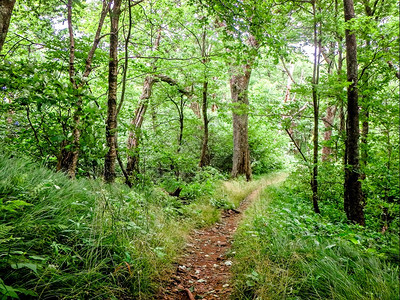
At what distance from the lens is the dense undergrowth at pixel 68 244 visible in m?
1.87

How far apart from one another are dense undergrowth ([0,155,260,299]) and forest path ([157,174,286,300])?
0.22 meters

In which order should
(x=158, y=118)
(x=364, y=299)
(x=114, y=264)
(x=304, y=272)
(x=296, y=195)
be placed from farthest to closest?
(x=158, y=118)
(x=296, y=195)
(x=304, y=272)
(x=114, y=264)
(x=364, y=299)

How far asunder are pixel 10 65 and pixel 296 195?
24.8ft

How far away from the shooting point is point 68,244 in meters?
2.38

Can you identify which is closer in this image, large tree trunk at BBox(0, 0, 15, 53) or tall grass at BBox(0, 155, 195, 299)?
tall grass at BBox(0, 155, 195, 299)

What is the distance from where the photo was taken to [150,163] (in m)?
8.03

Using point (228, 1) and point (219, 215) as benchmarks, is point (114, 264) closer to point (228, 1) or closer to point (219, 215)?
point (228, 1)

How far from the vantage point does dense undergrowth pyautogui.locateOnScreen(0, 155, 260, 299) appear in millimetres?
1865

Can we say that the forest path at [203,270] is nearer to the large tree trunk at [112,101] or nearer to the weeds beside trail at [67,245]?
the weeds beside trail at [67,245]

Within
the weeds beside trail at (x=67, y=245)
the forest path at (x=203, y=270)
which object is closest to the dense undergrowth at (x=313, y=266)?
the forest path at (x=203, y=270)

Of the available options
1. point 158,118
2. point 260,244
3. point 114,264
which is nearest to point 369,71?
point 260,244

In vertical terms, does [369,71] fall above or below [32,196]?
above

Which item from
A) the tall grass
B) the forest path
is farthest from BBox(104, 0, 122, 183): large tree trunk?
the forest path

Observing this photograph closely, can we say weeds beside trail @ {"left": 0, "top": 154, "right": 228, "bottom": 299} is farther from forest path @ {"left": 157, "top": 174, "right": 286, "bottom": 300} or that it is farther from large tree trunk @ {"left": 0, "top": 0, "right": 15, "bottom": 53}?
large tree trunk @ {"left": 0, "top": 0, "right": 15, "bottom": 53}
